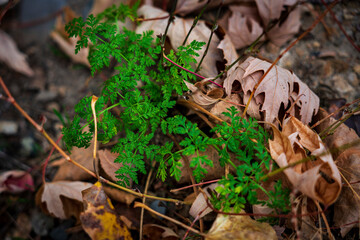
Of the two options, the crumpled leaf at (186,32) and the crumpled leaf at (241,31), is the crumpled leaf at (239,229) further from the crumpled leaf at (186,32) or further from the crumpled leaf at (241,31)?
the crumpled leaf at (241,31)

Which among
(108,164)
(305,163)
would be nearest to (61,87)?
(108,164)

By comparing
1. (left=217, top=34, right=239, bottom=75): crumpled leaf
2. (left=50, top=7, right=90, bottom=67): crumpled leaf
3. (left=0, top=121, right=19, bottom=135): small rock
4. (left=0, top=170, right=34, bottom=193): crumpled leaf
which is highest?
(left=50, top=7, right=90, bottom=67): crumpled leaf

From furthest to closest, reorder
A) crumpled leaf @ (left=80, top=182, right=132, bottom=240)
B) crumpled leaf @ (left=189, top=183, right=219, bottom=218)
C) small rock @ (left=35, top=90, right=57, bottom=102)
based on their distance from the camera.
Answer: small rock @ (left=35, top=90, right=57, bottom=102) → crumpled leaf @ (left=189, top=183, right=219, bottom=218) → crumpled leaf @ (left=80, top=182, right=132, bottom=240)

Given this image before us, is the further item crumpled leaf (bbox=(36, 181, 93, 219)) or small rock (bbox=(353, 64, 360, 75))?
small rock (bbox=(353, 64, 360, 75))

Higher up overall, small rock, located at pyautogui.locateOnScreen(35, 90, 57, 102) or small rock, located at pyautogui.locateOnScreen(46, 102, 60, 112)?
small rock, located at pyautogui.locateOnScreen(35, 90, 57, 102)

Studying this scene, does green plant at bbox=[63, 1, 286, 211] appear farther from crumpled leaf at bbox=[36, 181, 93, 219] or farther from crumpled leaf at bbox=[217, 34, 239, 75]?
crumpled leaf at bbox=[36, 181, 93, 219]

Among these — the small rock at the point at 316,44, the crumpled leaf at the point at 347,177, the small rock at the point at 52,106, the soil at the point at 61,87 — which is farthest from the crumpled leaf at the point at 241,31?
the small rock at the point at 52,106

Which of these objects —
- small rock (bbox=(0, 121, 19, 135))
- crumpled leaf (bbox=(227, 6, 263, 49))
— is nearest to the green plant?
crumpled leaf (bbox=(227, 6, 263, 49))
